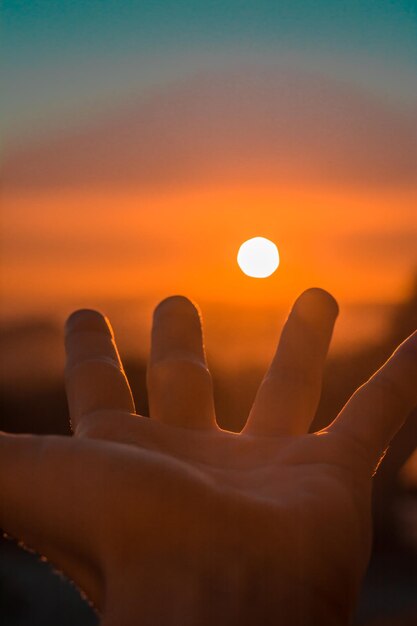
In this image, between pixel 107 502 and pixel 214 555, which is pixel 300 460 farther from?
pixel 107 502

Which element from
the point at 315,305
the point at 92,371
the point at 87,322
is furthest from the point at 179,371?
the point at 315,305

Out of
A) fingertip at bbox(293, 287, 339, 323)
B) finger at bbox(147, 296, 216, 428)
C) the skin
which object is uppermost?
fingertip at bbox(293, 287, 339, 323)

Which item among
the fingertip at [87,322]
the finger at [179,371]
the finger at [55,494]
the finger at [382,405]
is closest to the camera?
the finger at [55,494]

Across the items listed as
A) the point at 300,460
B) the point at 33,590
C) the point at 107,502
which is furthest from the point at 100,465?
the point at 33,590

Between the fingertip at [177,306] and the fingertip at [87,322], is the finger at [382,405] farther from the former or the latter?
the fingertip at [87,322]

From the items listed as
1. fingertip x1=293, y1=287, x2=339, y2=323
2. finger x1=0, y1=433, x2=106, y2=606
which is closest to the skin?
finger x1=0, y1=433, x2=106, y2=606

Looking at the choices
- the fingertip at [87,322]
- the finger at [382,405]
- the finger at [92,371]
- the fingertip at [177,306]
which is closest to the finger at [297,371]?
the finger at [382,405]

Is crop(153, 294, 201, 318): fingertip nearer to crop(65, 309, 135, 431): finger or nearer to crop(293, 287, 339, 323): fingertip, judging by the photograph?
crop(65, 309, 135, 431): finger
